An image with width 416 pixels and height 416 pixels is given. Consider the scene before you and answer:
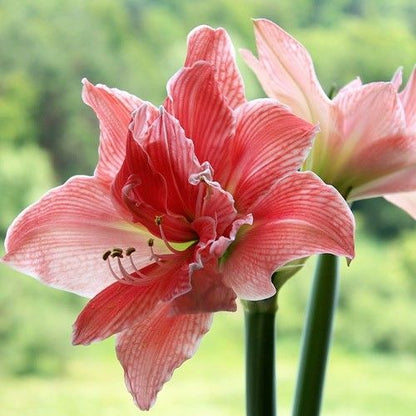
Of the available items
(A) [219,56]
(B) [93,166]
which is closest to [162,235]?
(A) [219,56]

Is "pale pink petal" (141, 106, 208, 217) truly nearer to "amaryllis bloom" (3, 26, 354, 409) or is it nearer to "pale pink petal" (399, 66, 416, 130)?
"amaryllis bloom" (3, 26, 354, 409)

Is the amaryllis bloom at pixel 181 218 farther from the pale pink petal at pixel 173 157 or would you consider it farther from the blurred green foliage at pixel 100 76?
the blurred green foliage at pixel 100 76

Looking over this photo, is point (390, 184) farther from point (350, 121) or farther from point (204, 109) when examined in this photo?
point (204, 109)

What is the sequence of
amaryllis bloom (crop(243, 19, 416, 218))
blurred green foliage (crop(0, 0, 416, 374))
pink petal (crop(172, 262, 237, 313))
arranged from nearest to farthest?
pink petal (crop(172, 262, 237, 313)) < amaryllis bloom (crop(243, 19, 416, 218)) < blurred green foliage (crop(0, 0, 416, 374))

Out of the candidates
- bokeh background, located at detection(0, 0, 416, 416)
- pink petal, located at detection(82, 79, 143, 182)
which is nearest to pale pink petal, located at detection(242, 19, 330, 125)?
pink petal, located at detection(82, 79, 143, 182)

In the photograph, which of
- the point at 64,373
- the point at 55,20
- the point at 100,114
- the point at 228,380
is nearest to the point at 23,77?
the point at 55,20
